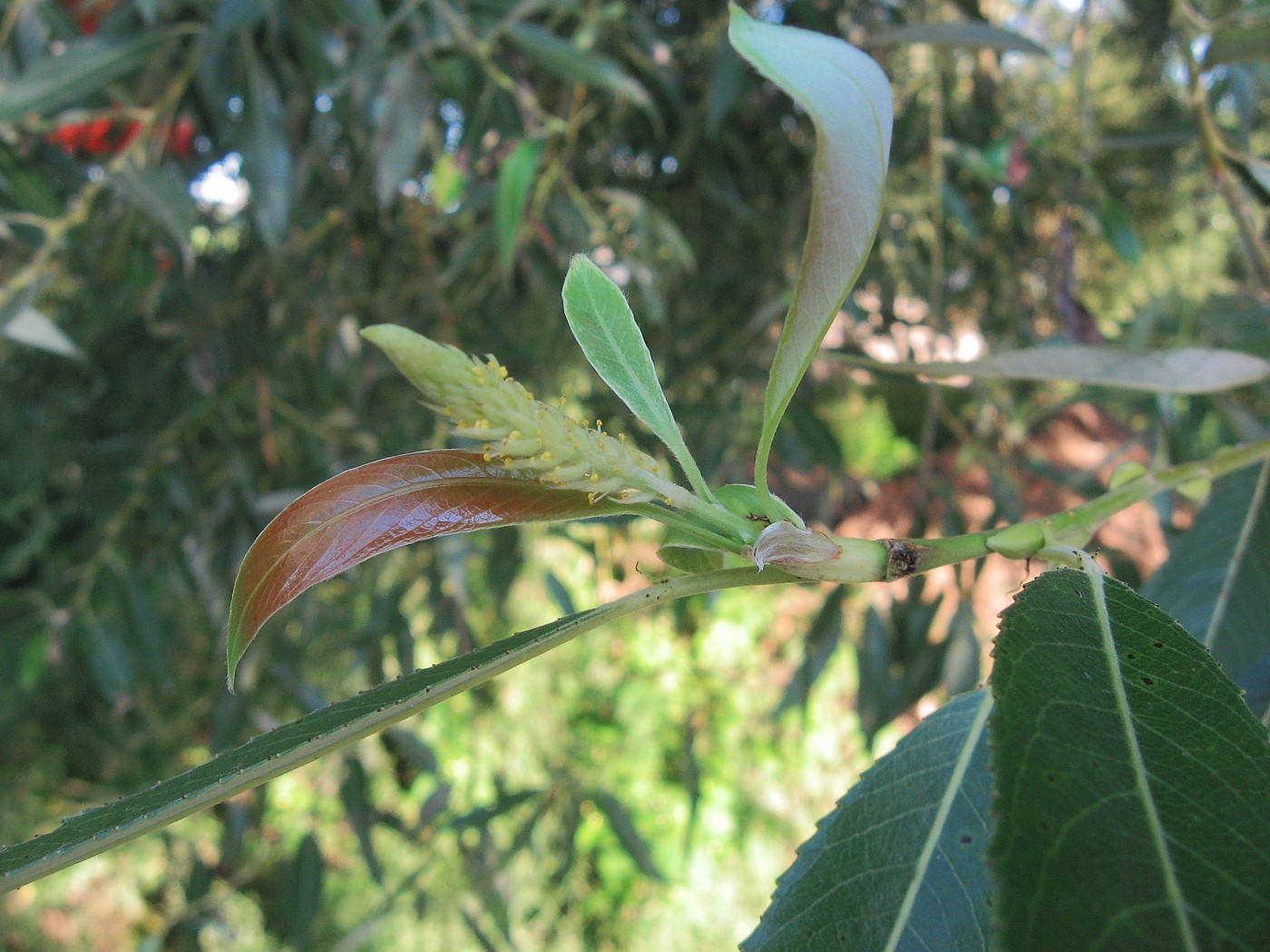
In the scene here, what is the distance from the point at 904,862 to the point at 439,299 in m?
0.91

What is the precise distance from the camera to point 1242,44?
556 mm

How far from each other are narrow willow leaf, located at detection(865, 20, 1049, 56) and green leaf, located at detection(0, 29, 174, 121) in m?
0.67

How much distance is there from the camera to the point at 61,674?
1.40m

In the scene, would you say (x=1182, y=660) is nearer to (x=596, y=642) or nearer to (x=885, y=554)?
(x=885, y=554)

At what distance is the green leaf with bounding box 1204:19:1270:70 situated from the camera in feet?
1.79

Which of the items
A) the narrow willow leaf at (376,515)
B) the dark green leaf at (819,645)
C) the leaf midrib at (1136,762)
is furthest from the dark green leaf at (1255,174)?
the dark green leaf at (819,645)

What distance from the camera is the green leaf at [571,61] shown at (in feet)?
2.90

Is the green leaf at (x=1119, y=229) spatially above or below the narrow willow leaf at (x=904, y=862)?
below

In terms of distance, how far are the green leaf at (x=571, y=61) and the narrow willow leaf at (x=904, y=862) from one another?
27.3 inches

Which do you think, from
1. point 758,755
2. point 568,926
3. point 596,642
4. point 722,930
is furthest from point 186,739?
point 758,755

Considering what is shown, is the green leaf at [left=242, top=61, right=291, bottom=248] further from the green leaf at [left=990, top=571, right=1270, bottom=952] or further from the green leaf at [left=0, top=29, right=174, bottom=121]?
the green leaf at [left=990, top=571, right=1270, bottom=952]

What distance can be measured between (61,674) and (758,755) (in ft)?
5.99

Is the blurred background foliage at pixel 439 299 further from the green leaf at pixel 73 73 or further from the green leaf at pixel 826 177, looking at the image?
the green leaf at pixel 826 177

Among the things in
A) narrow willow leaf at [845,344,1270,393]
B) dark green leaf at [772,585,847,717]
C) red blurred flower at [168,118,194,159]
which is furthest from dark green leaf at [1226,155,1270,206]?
red blurred flower at [168,118,194,159]
